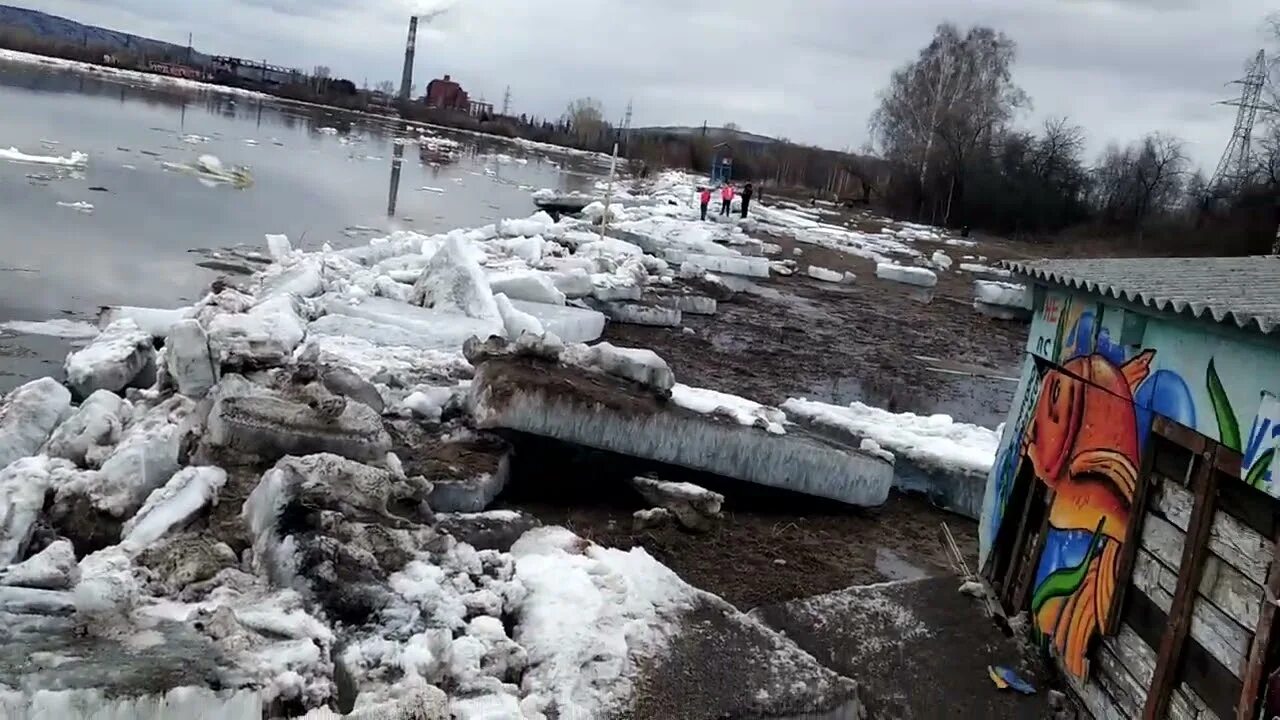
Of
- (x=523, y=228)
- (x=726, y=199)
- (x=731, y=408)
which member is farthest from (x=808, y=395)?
(x=726, y=199)

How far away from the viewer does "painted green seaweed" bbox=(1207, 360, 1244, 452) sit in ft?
12.3

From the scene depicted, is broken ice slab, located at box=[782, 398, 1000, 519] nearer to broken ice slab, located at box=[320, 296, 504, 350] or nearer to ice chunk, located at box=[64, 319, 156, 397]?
broken ice slab, located at box=[320, 296, 504, 350]

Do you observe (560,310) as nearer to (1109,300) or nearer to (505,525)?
(505,525)

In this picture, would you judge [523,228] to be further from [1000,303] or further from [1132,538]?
[1132,538]

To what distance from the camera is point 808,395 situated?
10695 mm

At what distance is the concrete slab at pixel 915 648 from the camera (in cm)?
471

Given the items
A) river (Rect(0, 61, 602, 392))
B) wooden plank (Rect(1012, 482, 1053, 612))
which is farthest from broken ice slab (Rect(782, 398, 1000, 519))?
river (Rect(0, 61, 602, 392))

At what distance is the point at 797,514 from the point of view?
7.01 m

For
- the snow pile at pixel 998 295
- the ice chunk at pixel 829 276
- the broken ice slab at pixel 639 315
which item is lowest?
the broken ice slab at pixel 639 315

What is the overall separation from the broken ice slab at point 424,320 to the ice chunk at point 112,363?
1.89 m

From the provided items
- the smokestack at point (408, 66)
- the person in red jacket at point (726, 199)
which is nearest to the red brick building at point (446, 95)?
the smokestack at point (408, 66)

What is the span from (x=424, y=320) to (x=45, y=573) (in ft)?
18.5

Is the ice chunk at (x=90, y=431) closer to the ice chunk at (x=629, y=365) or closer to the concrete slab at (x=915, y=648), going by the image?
the ice chunk at (x=629, y=365)

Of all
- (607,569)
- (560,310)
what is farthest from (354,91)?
(607,569)
